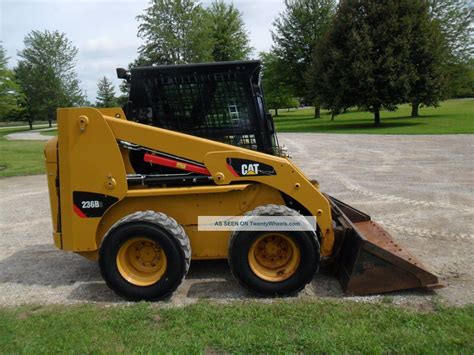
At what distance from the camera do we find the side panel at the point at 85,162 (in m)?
4.03

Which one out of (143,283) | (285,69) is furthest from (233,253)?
(285,69)

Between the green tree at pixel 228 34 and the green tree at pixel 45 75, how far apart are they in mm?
19083

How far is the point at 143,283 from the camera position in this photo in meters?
4.08

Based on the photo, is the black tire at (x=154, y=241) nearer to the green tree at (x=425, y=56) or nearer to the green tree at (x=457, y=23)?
the green tree at (x=425, y=56)

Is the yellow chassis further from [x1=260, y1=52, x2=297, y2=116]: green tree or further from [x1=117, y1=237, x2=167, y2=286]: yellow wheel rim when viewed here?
[x1=260, y1=52, x2=297, y2=116]: green tree

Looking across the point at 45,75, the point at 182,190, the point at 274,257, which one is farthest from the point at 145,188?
the point at 45,75

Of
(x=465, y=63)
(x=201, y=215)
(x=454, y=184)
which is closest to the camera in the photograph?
(x=201, y=215)

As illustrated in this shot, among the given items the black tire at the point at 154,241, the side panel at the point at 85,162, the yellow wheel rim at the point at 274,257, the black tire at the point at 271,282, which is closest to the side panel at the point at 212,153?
the side panel at the point at 85,162

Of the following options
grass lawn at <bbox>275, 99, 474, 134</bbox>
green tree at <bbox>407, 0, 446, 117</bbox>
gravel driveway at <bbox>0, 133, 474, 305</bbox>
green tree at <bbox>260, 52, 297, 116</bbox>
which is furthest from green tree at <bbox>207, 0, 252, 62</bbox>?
gravel driveway at <bbox>0, 133, 474, 305</bbox>

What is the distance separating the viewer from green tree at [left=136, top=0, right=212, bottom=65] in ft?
127

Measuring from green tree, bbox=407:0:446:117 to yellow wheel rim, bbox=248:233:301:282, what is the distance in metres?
23.7

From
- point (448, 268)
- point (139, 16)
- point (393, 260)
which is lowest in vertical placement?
point (448, 268)

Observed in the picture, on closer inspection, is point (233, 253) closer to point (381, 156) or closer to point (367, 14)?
point (381, 156)

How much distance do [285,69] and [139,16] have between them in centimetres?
1471
